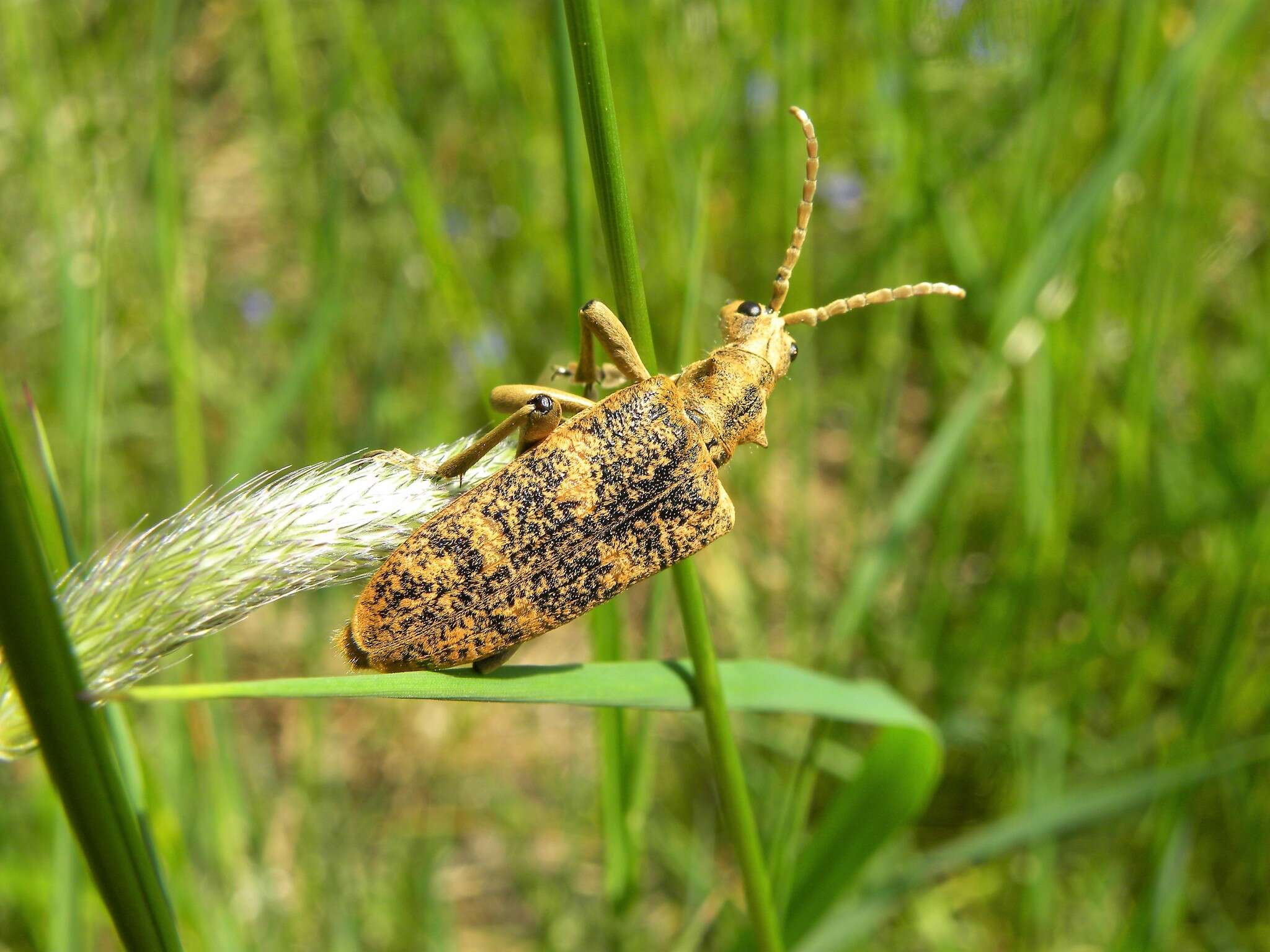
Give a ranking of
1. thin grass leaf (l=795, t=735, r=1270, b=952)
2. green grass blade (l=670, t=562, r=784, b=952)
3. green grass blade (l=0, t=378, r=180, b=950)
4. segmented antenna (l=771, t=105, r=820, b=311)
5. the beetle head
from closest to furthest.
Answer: green grass blade (l=0, t=378, r=180, b=950)
green grass blade (l=670, t=562, r=784, b=952)
segmented antenna (l=771, t=105, r=820, b=311)
the beetle head
thin grass leaf (l=795, t=735, r=1270, b=952)

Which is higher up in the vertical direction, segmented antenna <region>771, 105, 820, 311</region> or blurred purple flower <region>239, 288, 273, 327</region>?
blurred purple flower <region>239, 288, 273, 327</region>

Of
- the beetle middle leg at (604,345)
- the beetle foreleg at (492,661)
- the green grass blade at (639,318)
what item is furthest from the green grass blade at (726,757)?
→ the beetle middle leg at (604,345)

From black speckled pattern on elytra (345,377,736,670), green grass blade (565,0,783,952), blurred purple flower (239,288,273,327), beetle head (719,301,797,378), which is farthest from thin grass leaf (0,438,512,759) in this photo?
blurred purple flower (239,288,273,327)

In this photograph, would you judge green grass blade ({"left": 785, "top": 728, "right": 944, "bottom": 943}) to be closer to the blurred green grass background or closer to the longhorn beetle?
the blurred green grass background

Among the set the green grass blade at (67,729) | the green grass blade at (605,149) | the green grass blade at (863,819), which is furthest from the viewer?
the green grass blade at (863,819)

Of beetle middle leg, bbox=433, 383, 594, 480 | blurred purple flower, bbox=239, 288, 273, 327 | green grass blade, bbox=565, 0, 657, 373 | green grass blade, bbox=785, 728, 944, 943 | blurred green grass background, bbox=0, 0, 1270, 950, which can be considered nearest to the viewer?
green grass blade, bbox=565, 0, 657, 373

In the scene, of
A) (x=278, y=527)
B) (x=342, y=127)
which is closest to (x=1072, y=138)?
(x=342, y=127)

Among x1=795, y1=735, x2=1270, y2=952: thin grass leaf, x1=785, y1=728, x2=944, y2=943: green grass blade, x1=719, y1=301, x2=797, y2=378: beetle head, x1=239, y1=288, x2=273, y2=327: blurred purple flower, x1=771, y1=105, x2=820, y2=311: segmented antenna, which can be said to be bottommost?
x1=795, y1=735, x2=1270, y2=952: thin grass leaf

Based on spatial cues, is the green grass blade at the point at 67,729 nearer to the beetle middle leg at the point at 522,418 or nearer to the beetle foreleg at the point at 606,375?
the beetle middle leg at the point at 522,418
